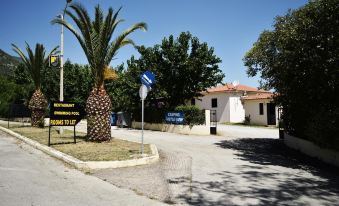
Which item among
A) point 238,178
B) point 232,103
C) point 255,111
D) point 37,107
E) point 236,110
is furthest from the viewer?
point 236,110

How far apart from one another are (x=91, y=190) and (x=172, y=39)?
58.5 feet

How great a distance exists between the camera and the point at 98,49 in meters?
15.8

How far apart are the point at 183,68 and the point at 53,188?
16.7 meters

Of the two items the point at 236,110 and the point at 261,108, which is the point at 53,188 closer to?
the point at 261,108

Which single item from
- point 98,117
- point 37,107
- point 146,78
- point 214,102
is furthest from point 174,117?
point 214,102

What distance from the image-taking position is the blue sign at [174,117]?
23.7 metres

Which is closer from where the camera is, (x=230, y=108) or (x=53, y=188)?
(x=53, y=188)

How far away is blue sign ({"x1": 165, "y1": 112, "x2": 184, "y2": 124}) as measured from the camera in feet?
77.7

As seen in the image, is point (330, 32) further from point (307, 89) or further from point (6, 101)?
point (6, 101)

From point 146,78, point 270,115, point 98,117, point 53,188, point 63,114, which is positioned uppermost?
point 146,78

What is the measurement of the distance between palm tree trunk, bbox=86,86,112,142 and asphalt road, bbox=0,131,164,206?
14.6 feet

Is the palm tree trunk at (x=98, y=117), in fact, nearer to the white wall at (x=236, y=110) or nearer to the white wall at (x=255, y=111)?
the white wall at (x=255, y=111)

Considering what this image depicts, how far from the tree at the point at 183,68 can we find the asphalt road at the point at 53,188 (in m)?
14.0

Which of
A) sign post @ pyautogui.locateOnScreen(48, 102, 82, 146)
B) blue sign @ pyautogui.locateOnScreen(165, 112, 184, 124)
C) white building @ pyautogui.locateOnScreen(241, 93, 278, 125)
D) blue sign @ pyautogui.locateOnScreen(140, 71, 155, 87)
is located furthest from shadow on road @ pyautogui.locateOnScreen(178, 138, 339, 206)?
white building @ pyautogui.locateOnScreen(241, 93, 278, 125)
